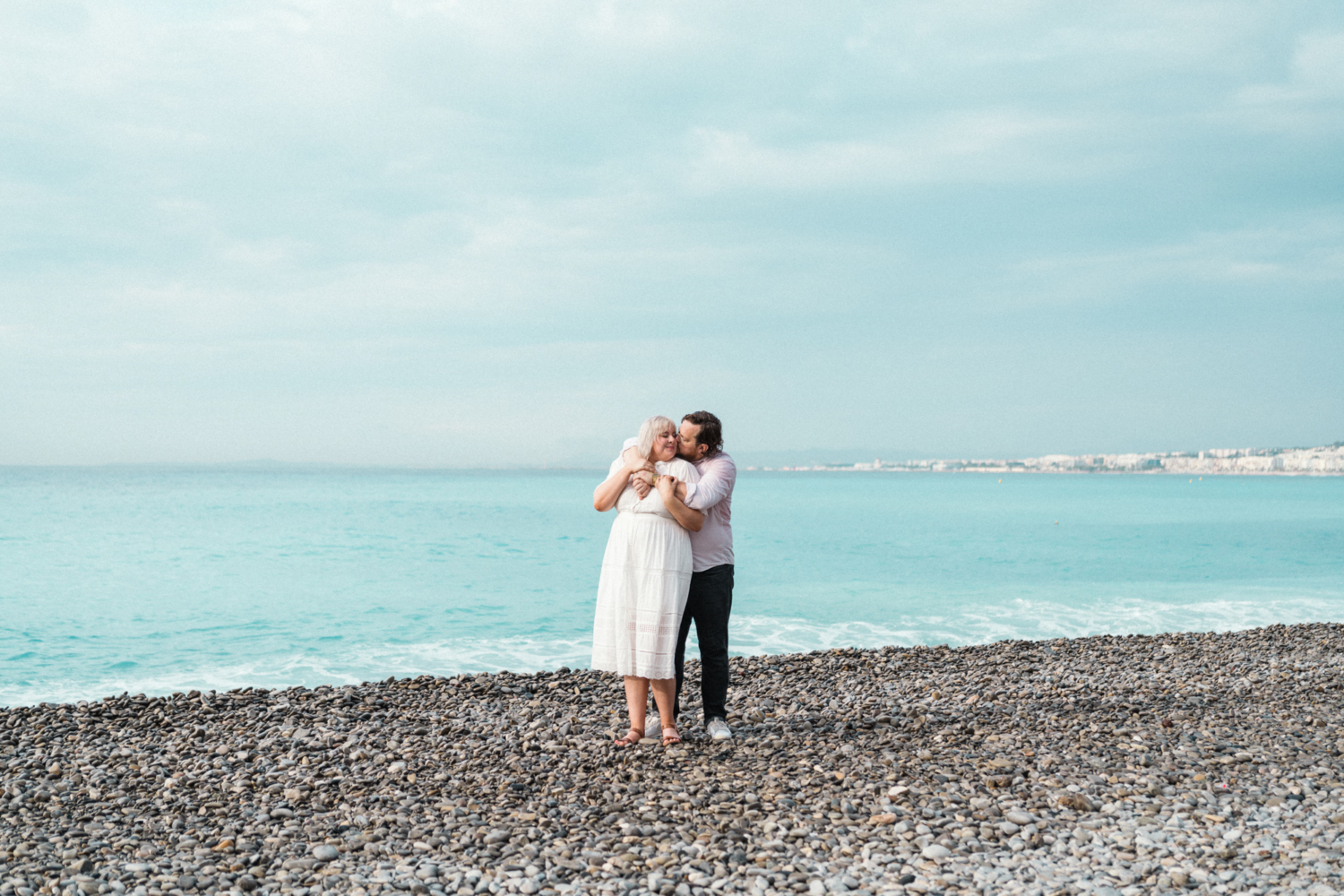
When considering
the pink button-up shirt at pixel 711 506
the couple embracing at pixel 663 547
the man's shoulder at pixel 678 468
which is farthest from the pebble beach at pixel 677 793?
the man's shoulder at pixel 678 468

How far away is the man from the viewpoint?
5664mm

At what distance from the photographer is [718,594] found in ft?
19.6

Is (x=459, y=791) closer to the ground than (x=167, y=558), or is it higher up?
higher up

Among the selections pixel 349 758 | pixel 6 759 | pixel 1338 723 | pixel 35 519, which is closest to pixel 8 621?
pixel 6 759

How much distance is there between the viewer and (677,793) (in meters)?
5.28

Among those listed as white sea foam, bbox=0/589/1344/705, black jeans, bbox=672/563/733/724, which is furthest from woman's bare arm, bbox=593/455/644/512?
white sea foam, bbox=0/589/1344/705

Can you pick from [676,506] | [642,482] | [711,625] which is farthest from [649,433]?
[711,625]

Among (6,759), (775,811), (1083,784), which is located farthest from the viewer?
(6,759)

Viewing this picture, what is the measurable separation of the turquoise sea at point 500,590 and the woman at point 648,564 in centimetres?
872

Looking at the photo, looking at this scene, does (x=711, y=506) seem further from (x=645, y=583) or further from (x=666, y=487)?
(x=645, y=583)

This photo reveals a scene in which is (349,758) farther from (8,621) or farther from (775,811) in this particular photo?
(8,621)

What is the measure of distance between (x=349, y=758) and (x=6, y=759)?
2.38 metres

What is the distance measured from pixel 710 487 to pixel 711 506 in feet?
0.59

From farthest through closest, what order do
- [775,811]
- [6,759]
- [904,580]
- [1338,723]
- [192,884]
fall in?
1. [904,580]
2. [1338,723]
3. [6,759]
4. [775,811]
5. [192,884]
